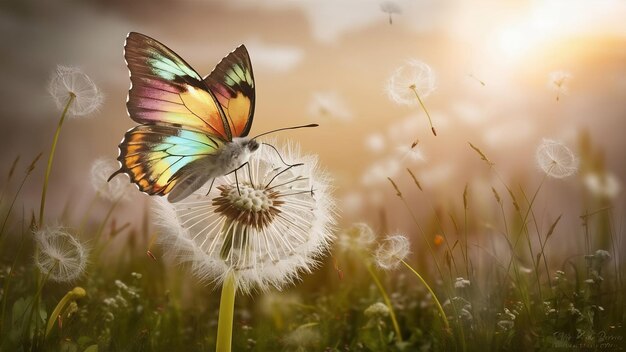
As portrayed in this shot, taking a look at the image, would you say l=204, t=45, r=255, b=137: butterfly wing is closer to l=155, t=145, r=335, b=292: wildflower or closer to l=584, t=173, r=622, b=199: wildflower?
l=155, t=145, r=335, b=292: wildflower

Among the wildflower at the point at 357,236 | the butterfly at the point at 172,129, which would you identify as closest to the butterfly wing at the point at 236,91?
the butterfly at the point at 172,129

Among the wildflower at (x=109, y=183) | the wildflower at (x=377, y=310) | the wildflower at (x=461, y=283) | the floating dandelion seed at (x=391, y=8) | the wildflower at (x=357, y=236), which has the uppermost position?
the floating dandelion seed at (x=391, y=8)

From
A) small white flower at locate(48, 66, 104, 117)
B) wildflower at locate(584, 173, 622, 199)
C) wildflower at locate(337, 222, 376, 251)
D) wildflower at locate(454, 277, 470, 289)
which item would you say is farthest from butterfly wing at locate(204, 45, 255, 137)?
wildflower at locate(584, 173, 622, 199)

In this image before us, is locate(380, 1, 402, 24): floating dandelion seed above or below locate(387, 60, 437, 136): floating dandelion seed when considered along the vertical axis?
above

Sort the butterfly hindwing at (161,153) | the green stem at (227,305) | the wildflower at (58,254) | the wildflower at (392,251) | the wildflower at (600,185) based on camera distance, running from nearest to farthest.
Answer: the green stem at (227,305) < the butterfly hindwing at (161,153) < the wildflower at (58,254) < the wildflower at (392,251) < the wildflower at (600,185)

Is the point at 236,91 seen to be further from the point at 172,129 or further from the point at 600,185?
the point at 600,185

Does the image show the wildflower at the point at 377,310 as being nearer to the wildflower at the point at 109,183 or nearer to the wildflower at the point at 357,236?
the wildflower at the point at 357,236
